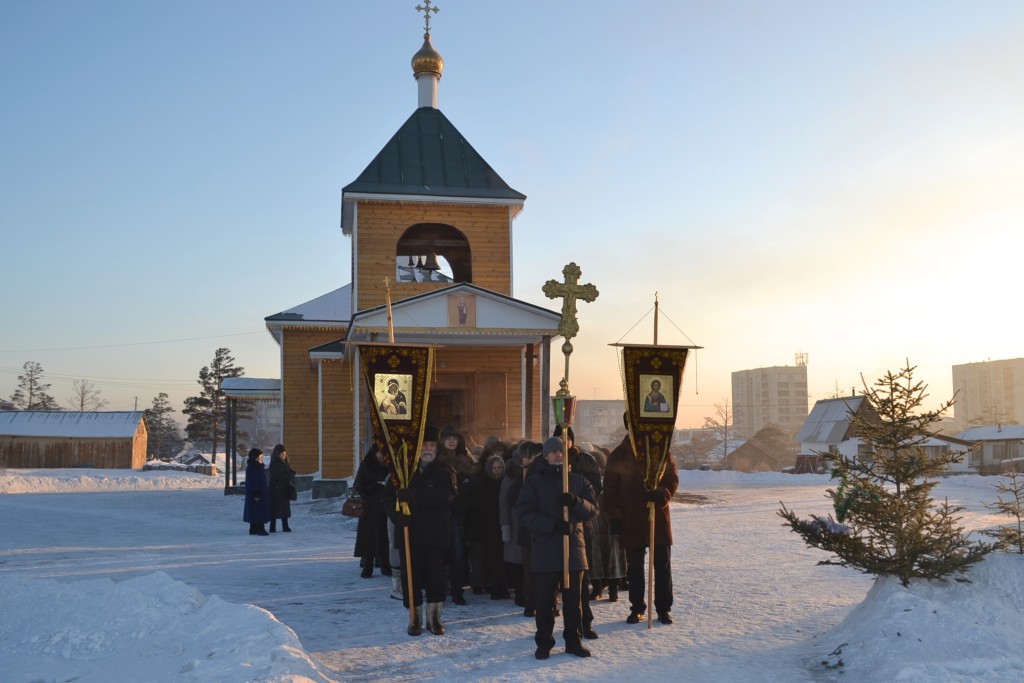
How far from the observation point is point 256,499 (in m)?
15.7

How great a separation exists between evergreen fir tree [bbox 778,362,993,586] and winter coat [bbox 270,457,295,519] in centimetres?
1079

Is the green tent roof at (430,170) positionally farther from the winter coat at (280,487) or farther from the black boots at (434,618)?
the black boots at (434,618)

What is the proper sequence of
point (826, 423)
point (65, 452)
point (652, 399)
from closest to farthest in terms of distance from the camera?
1. point (652, 399)
2. point (826, 423)
3. point (65, 452)

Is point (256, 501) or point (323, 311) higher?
point (323, 311)

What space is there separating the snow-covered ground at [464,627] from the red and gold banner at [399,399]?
162cm

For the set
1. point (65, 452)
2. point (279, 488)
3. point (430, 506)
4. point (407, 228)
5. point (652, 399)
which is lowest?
point (65, 452)

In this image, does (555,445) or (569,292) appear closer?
(555,445)

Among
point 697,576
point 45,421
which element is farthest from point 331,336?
point 45,421

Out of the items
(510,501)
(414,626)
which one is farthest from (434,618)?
(510,501)

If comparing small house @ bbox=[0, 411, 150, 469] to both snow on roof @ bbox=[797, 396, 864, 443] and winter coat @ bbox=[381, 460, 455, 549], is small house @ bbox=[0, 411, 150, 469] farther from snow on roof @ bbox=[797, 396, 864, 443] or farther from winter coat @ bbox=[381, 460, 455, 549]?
winter coat @ bbox=[381, 460, 455, 549]

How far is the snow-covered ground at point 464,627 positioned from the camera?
6488 mm

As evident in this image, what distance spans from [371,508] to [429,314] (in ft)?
24.6

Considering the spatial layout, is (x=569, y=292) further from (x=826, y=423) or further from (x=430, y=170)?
(x=826, y=423)

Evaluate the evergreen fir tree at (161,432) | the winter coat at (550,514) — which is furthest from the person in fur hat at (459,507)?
the evergreen fir tree at (161,432)
